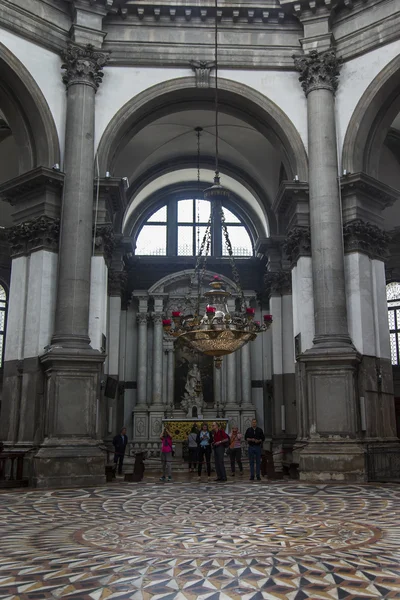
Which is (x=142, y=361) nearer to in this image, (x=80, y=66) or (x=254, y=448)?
(x=254, y=448)

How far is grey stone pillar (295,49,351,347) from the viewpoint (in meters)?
13.7

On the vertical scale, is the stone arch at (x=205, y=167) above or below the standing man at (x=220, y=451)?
above

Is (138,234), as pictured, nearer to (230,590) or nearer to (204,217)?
(204,217)

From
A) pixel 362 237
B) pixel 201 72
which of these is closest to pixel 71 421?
pixel 362 237

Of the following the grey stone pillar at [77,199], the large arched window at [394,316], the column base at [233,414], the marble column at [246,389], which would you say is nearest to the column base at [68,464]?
the grey stone pillar at [77,199]

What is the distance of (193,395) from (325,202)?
11.1 meters

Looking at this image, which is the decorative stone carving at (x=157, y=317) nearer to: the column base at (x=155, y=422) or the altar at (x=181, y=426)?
the column base at (x=155, y=422)

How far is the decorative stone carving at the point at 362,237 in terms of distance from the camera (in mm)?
14250

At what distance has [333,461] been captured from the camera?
42.0 feet

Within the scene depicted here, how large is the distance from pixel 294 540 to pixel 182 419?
15028mm

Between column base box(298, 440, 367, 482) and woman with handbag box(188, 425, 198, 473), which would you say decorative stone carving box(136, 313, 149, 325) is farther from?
column base box(298, 440, 367, 482)

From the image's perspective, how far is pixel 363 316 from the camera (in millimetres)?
13938

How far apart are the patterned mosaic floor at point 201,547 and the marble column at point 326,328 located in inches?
95.2

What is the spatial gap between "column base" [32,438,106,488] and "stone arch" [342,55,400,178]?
879cm
